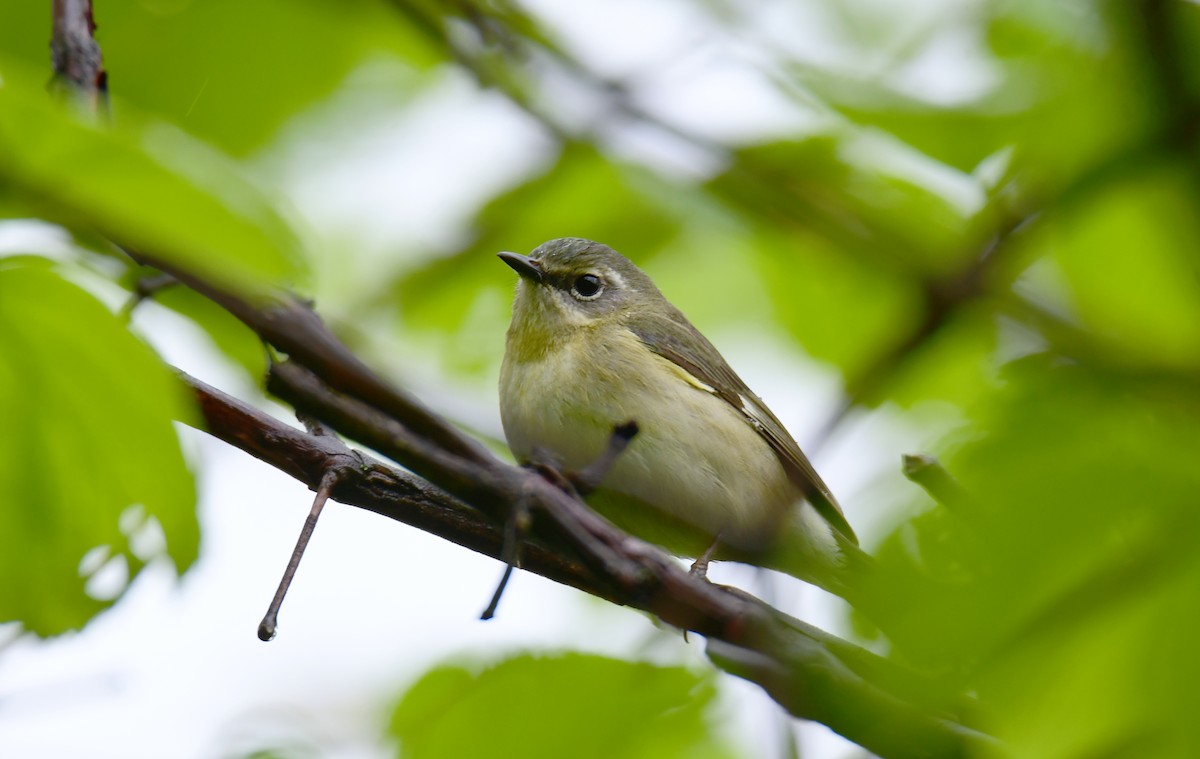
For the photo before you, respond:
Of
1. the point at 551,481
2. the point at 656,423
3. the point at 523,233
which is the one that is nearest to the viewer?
the point at 551,481

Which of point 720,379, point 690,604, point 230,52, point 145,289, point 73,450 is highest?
point 720,379

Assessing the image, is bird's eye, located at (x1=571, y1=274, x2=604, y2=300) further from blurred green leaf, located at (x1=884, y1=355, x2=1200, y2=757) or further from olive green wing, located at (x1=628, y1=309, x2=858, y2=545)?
blurred green leaf, located at (x1=884, y1=355, x2=1200, y2=757)

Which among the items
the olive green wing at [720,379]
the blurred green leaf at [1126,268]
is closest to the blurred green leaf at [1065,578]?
the blurred green leaf at [1126,268]

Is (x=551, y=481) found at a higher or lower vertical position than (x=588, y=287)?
lower

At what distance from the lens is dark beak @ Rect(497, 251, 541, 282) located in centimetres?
407

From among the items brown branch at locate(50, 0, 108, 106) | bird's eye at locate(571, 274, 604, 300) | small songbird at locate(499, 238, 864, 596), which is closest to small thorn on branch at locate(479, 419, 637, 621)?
brown branch at locate(50, 0, 108, 106)

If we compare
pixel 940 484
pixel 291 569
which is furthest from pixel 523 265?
pixel 940 484

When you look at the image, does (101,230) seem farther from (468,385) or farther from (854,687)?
(468,385)

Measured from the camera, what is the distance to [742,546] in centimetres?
424

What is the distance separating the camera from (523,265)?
A: 4.42 meters

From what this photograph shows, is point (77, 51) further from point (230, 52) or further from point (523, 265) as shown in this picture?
point (523, 265)

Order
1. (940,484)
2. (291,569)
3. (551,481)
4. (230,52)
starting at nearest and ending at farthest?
(940,484) → (551,481) → (291,569) → (230,52)

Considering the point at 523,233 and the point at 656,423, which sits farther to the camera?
the point at 656,423

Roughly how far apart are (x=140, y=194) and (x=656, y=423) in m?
3.39
